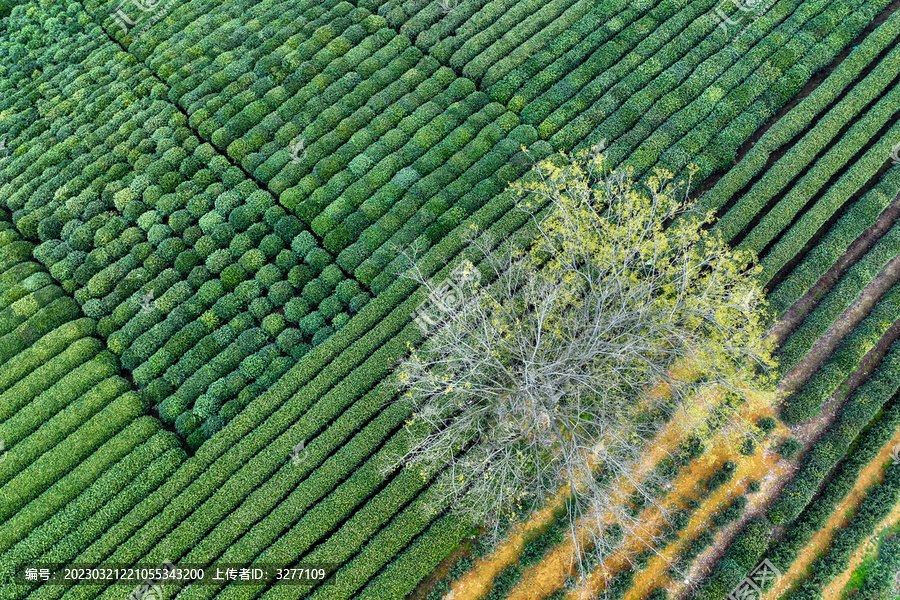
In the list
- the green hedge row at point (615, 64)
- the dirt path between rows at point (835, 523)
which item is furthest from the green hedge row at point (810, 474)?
the green hedge row at point (615, 64)

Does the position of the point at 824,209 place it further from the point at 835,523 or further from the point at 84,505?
the point at 84,505

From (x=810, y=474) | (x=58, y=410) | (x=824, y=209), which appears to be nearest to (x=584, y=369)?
(x=810, y=474)

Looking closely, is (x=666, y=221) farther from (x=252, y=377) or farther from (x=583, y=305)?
(x=252, y=377)

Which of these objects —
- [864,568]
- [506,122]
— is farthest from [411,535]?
[506,122]

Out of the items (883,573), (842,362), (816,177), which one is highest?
(816,177)

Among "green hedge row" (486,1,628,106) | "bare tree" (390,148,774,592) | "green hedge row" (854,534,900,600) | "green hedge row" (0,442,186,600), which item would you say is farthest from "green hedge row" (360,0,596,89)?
"green hedge row" (854,534,900,600)

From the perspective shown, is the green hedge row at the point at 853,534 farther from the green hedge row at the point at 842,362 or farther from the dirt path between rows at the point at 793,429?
the green hedge row at the point at 842,362
